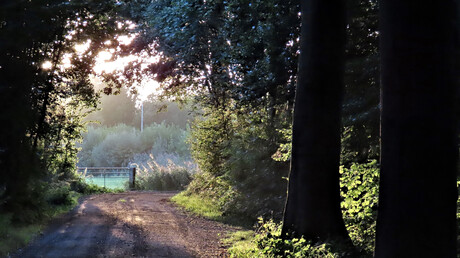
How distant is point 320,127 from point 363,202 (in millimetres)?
1613

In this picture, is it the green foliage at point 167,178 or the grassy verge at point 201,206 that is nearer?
the grassy verge at point 201,206

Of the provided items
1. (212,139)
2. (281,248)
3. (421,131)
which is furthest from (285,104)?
(421,131)

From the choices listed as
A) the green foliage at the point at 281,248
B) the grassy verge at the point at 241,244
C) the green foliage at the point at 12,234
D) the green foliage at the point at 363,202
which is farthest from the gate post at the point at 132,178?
the green foliage at the point at 363,202

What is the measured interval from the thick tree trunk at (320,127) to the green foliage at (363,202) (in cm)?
47

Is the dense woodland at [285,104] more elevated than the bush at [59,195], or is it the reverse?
the dense woodland at [285,104]

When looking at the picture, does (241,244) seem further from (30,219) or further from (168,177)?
(168,177)

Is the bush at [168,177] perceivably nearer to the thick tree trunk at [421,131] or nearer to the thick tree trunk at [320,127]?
the thick tree trunk at [320,127]

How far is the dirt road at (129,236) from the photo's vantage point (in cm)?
926

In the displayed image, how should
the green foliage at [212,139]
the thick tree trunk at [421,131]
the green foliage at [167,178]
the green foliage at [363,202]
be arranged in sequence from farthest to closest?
the green foliage at [167,178] < the green foliage at [212,139] < the green foliage at [363,202] < the thick tree trunk at [421,131]

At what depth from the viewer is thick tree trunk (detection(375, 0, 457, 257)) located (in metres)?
4.76

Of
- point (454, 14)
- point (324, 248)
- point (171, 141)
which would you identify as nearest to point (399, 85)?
point (454, 14)

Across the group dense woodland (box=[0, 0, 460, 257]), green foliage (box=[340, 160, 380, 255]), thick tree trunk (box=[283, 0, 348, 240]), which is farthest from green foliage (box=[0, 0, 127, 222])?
green foliage (box=[340, 160, 380, 255])

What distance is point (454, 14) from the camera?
16.1ft

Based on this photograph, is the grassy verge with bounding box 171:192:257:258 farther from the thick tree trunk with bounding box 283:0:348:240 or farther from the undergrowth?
the undergrowth
